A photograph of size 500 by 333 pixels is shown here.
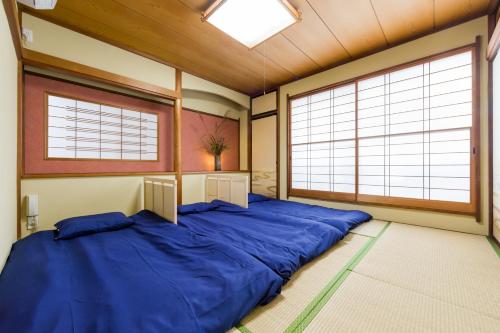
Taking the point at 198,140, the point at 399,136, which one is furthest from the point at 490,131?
the point at 198,140

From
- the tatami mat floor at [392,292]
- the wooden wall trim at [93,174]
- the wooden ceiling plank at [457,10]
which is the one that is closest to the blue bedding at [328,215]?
the tatami mat floor at [392,292]

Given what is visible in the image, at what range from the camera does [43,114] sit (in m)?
2.22

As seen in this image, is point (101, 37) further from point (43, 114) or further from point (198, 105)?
point (198, 105)

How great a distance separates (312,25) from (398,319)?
107 inches

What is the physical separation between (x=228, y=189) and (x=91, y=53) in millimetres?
2406

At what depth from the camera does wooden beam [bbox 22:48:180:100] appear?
2023 mm

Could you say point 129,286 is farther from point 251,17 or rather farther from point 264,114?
point 264,114

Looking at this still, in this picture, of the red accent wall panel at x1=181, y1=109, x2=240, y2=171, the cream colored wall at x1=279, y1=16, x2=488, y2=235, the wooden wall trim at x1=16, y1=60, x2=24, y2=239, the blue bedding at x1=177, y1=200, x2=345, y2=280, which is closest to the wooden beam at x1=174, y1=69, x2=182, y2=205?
the red accent wall panel at x1=181, y1=109, x2=240, y2=171

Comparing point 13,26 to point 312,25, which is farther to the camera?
point 312,25

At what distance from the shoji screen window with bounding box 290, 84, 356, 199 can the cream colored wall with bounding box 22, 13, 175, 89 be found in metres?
2.35

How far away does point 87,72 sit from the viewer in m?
2.31

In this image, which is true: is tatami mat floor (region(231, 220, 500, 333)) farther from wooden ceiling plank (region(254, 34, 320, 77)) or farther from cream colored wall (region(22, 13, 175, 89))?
cream colored wall (region(22, 13, 175, 89))

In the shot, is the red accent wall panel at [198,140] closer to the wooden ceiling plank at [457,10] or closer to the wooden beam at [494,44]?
the wooden ceiling plank at [457,10]

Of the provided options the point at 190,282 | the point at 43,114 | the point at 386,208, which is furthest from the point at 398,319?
the point at 43,114
